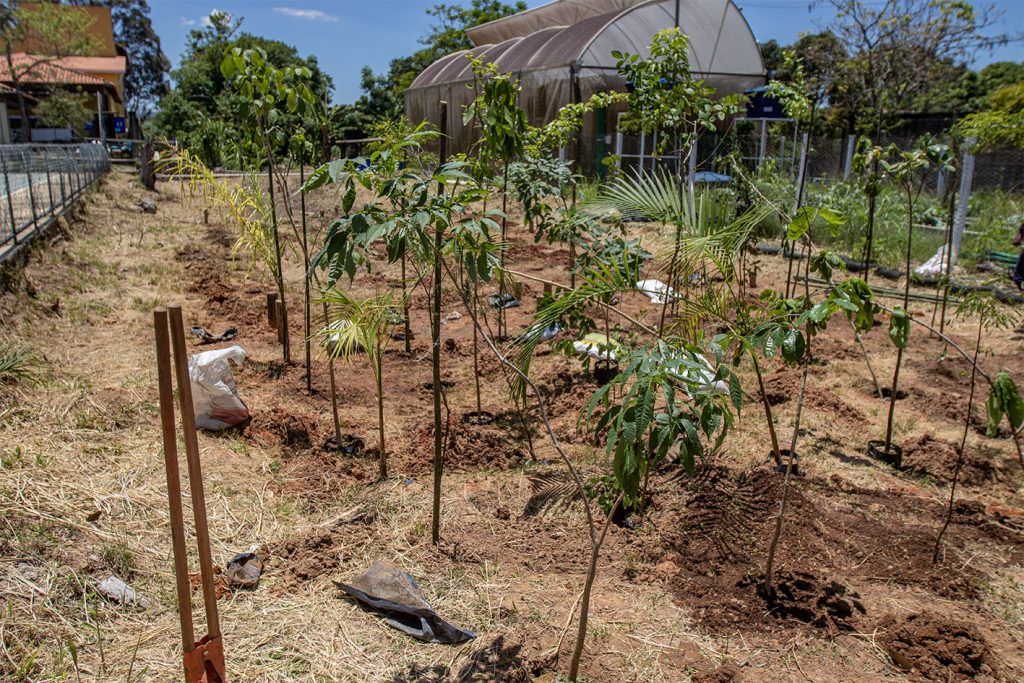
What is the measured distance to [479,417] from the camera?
5012 millimetres

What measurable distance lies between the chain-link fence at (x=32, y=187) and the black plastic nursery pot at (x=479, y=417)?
4569mm

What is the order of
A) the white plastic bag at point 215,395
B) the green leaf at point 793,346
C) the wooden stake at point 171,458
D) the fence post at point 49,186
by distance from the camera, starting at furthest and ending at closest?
the fence post at point 49,186 → the white plastic bag at point 215,395 → the green leaf at point 793,346 → the wooden stake at point 171,458

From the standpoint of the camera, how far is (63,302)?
23.1 ft

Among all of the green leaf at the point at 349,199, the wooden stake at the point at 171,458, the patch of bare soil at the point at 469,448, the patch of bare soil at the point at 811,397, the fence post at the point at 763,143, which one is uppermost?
the fence post at the point at 763,143

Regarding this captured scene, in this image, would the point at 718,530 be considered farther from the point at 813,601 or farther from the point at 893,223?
the point at 893,223

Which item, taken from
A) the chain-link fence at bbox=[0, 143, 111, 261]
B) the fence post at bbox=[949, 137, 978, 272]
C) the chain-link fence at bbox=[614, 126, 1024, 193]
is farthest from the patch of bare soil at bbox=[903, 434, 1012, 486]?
the chain-link fence at bbox=[614, 126, 1024, 193]

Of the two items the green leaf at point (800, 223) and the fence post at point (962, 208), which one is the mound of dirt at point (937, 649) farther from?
the fence post at point (962, 208)

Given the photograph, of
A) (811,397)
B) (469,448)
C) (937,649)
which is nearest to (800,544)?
(937,649)

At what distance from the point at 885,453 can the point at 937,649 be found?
194 centimetres

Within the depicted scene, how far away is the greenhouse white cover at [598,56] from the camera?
47.5 feet

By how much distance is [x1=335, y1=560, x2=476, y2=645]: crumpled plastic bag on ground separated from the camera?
2.90 meters

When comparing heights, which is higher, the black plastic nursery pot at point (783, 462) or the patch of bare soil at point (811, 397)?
the patch of bare soil at point (811, 397)

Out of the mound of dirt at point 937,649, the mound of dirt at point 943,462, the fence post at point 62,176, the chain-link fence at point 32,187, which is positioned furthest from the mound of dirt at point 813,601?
the fence post at point 62,176

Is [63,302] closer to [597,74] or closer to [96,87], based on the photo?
[597,74]
